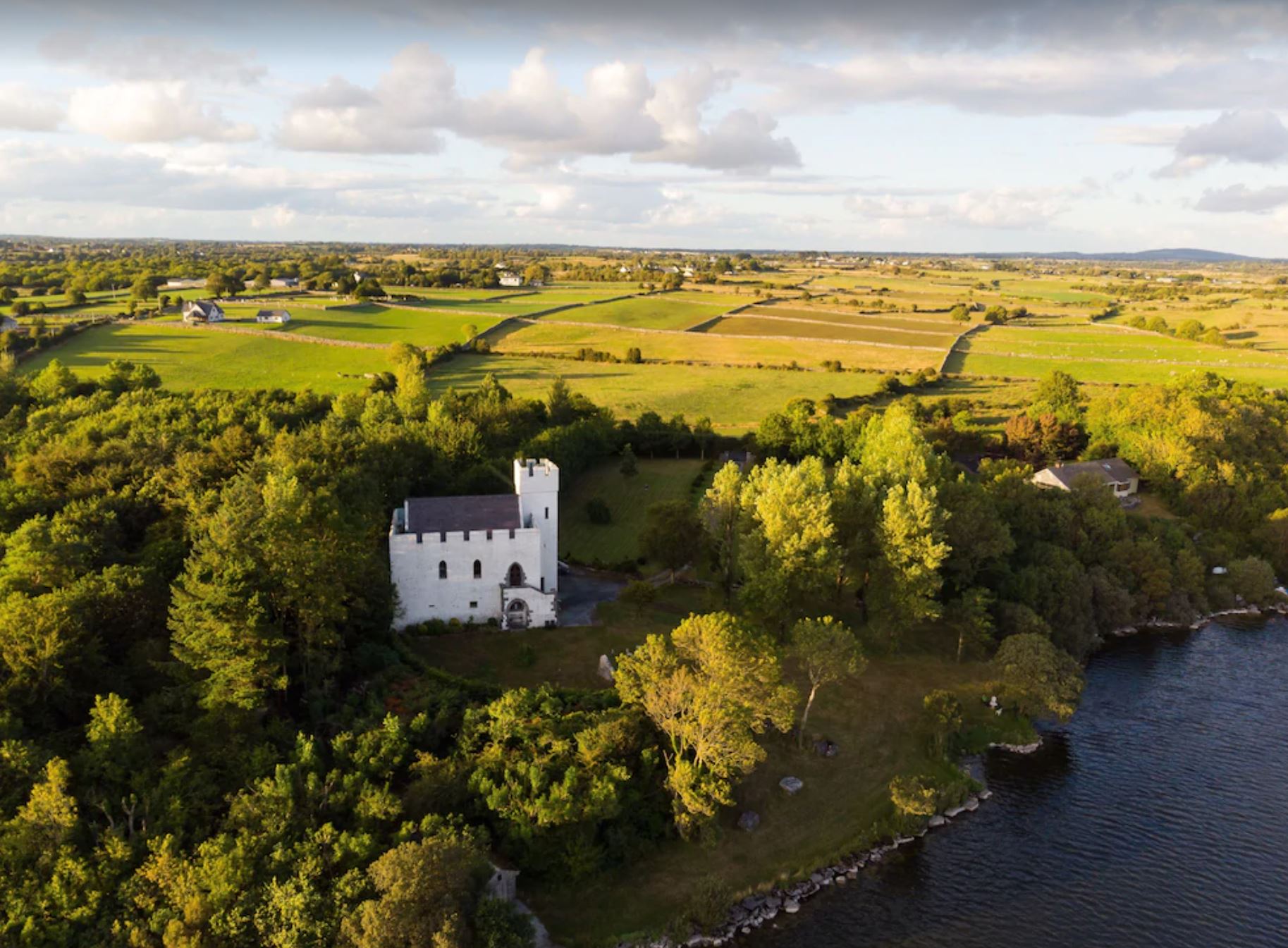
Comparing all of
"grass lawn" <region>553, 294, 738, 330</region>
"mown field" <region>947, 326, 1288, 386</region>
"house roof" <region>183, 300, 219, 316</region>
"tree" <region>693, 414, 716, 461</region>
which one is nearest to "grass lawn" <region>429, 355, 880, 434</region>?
"tree" <region>693, 414, 716, 461</region>

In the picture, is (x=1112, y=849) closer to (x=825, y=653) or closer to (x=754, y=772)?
(x=825, y=653)

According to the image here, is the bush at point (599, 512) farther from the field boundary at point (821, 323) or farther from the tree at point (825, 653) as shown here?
the field boundary at point (821, 323)

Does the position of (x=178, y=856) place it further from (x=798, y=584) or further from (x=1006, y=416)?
(x=1006, y=416)

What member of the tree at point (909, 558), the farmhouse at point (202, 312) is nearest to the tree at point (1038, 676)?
the tree at point (909, 558)

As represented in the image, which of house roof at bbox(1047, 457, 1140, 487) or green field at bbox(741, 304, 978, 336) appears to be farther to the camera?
green field at bbox(741, 304, 978, 336)

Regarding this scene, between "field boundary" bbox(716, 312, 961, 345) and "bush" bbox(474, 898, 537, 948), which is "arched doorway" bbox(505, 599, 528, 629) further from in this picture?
"field boundary" bbox(716, 312, 961, 345)

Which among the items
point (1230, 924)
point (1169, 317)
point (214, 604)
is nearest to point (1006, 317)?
point (1169, 317)
